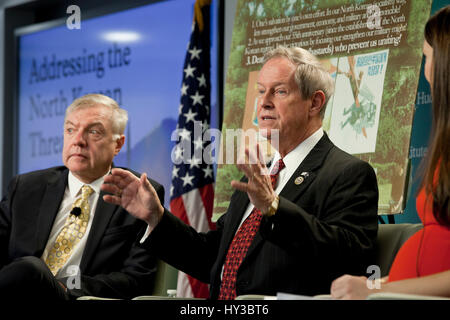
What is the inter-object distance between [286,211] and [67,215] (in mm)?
1675

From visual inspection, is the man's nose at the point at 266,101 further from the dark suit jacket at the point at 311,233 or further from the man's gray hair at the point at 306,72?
the dark suit jacket at the point at 311,233

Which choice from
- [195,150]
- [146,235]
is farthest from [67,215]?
[195,150]

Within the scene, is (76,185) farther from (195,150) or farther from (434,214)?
(434,214)

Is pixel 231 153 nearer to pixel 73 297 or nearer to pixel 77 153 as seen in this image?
pixel 77 153

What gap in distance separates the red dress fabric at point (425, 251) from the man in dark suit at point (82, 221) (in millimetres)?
1466

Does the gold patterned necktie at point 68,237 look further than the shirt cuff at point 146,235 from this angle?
Yes

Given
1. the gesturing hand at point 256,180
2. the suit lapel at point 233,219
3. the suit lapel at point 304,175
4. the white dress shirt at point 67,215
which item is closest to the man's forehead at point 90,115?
the white dress shirt at point 67,215

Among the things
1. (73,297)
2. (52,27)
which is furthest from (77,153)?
(52,27)

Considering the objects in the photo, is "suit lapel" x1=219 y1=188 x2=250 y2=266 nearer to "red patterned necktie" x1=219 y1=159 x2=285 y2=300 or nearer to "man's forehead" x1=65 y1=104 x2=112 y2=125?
"red patterned necktie" x1=219 y1=159 x2=285 y2=300

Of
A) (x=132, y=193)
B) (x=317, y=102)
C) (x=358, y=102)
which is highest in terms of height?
Result: (x=358, y=102)

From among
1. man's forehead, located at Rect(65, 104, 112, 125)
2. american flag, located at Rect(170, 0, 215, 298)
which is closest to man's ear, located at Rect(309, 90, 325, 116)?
man's forehead, located at Rect(65, 104, 112, 125)

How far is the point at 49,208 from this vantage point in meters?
3.55

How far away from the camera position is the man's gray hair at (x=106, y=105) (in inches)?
145

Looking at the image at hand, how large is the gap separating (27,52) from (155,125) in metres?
1.99
